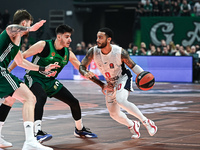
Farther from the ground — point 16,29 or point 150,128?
point 16,29

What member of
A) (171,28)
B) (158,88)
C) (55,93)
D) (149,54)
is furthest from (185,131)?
(171,28)

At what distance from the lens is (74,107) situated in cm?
840

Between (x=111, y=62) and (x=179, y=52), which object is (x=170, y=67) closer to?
(x=179, y=52)

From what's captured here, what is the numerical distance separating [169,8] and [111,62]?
20.8 m

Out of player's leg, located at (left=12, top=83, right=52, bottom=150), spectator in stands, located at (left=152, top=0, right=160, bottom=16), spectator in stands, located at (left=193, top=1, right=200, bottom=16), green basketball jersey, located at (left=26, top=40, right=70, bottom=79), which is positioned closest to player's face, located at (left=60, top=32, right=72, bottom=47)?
green basketball jersey, located at (left=26, top=40, right=70, bottom=79)

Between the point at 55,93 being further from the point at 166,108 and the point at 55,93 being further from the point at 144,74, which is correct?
the point at 166,108

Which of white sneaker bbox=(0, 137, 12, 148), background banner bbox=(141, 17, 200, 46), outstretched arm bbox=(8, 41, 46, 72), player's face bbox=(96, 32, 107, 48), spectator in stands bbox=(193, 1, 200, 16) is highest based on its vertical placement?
spectator in stands bbox=(193, 1, 200, 16)

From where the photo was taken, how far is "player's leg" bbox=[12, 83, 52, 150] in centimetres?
693

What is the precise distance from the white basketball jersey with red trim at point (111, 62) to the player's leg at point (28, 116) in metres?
1.96

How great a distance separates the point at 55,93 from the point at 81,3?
2649 cm

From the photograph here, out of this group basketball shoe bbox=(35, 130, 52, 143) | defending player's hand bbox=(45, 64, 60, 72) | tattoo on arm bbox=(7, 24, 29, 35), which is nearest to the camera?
tattoo on arm bbox=(7, 24, 29, 35)

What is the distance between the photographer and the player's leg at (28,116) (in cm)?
693

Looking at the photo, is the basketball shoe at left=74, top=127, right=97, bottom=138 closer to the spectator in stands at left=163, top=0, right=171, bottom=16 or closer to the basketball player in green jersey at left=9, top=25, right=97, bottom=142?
the basketball player in green jersey at left=9, top=25, right=97, bottom=142

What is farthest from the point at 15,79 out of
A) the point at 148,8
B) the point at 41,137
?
the point at 148,8
